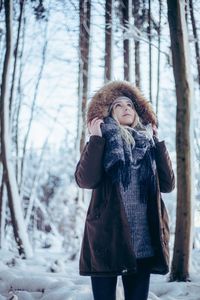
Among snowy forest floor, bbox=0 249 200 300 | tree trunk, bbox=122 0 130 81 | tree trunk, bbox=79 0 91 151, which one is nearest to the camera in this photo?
snowy forest floor, bbox=0 249 200 300

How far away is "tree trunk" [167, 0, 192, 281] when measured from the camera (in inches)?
143

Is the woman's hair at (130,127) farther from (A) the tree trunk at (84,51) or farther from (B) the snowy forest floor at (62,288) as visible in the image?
(A) the tree trunk at (84,51)

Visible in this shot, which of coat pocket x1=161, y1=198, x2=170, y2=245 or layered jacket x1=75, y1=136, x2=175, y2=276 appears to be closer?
layered jacket x1=75, y1=136, x2=175, y2=276

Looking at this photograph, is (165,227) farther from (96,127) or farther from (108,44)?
(108,44)

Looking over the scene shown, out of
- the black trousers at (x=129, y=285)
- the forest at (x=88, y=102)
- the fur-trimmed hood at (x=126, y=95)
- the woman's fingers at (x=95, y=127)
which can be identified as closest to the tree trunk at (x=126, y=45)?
the forest at (x=88, y=102)

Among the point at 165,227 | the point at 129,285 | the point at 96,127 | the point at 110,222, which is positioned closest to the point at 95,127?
the point at 96,127

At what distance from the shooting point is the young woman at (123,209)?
183 cm

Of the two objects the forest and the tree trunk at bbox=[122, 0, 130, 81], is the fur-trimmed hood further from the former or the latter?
the tree trunk at bbox=[122, 0, 130, 81]

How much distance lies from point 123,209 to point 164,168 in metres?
0.38

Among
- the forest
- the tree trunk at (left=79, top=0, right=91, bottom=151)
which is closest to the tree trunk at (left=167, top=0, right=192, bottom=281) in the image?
the forest

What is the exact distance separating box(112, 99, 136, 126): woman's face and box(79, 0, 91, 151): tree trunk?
5347 millimetres

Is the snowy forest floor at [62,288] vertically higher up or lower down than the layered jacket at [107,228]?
lower down

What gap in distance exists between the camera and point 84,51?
Result: 8727mm

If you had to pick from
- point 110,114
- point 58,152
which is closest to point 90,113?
point 110,114
